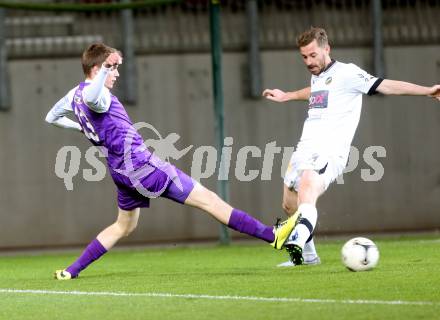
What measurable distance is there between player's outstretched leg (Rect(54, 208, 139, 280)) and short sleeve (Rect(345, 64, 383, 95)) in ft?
6.00

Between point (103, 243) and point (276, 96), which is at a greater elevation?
point (276, 96)

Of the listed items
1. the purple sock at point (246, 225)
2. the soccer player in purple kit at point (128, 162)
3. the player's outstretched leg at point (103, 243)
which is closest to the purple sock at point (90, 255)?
the player's outstretched leg at point (103, 243)

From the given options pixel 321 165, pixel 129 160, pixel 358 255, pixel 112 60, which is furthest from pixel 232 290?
pixel 112 60

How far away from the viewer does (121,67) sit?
42.9 ft

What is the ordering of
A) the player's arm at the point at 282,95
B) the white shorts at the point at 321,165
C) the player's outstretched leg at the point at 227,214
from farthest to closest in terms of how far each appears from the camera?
1. the player's arm at the point at 282,95
2. the white shorts at the point at 321,165
3. the player's outstretched leg at the point at 227,214

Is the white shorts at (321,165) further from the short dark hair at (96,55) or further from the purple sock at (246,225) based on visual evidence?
the short dark hair at (96,55)

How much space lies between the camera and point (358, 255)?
7.77 m

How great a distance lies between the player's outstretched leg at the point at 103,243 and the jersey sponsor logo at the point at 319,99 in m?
1.56

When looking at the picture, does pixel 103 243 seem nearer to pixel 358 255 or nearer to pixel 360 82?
pixel 358 255

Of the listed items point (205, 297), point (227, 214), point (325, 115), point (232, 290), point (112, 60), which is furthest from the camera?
point (325, 115)

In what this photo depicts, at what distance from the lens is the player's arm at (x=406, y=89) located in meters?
7.79

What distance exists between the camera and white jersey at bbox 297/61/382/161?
8.34m

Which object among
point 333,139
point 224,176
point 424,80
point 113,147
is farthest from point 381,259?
point 424,80

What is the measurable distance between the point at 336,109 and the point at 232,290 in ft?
6.50
